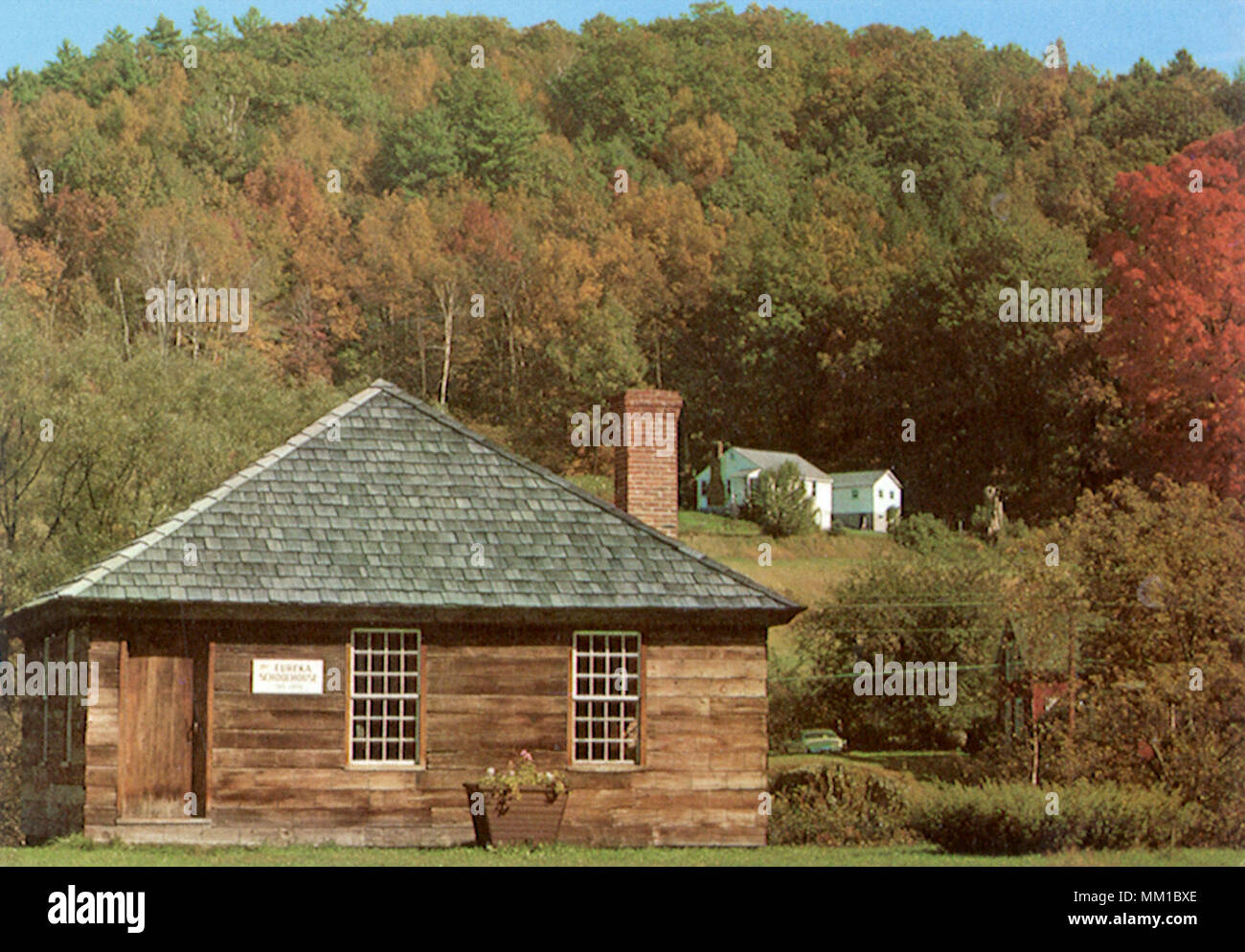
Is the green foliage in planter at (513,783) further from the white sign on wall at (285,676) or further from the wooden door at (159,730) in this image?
the wooden door at (159,730)

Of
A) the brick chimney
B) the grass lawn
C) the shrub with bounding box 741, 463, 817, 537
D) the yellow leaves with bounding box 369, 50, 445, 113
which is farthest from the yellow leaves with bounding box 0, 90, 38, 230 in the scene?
the grass lawn

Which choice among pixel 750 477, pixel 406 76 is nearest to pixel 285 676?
pixel 750 477

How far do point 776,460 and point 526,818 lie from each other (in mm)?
63484

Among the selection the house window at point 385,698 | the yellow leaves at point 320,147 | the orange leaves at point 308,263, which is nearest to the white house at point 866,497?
the orange leaves at point 308,263

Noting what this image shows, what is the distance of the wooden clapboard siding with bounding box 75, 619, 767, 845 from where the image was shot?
23.1 meters

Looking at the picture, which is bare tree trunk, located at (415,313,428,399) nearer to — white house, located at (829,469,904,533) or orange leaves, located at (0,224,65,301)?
orange leaves, located at (0,224,65,301)

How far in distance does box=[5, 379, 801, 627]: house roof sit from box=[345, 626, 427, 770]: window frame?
724mm

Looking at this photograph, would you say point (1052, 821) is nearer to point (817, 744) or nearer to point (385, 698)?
point (385, 698)

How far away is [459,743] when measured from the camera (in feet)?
77.9

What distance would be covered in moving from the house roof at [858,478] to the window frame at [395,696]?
2455 inches

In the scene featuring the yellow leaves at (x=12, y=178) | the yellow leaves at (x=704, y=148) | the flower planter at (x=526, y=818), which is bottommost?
the flower planter at (x=526, y=818)

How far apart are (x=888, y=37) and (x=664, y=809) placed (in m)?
109

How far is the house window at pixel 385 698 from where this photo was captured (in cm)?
2364

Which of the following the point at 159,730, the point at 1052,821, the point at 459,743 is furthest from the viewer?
the point at 459,743
